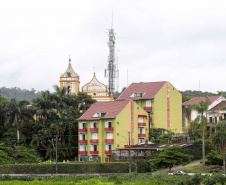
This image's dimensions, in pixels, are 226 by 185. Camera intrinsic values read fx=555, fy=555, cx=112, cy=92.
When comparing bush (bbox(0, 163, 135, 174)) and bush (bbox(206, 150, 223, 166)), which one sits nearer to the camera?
bush (bbox(206, 150, 223, 166))

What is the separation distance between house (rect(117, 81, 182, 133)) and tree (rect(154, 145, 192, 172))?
2171 centimetres

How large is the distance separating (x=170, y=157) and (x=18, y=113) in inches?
1299

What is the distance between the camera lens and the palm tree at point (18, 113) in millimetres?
99250

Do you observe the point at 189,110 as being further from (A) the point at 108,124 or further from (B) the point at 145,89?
(A) the point at 108,124

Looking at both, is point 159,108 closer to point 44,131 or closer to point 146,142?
point 146,142

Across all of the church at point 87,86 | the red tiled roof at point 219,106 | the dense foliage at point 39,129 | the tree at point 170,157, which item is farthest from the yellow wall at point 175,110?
the church at point 87,86

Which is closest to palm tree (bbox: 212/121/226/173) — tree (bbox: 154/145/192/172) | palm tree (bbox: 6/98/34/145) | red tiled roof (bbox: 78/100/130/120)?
tree (bbox: 154/145/192/172)

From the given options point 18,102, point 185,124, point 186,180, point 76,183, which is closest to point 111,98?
point 185,124

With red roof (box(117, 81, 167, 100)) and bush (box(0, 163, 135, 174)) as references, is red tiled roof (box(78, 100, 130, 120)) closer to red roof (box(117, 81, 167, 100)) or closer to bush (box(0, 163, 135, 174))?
red roof (box(117, 81, 167, 100))

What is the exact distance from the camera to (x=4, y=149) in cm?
9388

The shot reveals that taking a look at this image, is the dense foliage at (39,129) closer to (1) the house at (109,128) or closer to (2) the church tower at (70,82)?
(1) the house at (109,128)

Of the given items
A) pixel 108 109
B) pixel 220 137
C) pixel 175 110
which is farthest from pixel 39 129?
pixel 220 137

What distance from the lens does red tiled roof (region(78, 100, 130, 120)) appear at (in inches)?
3706

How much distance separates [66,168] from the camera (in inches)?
3248
